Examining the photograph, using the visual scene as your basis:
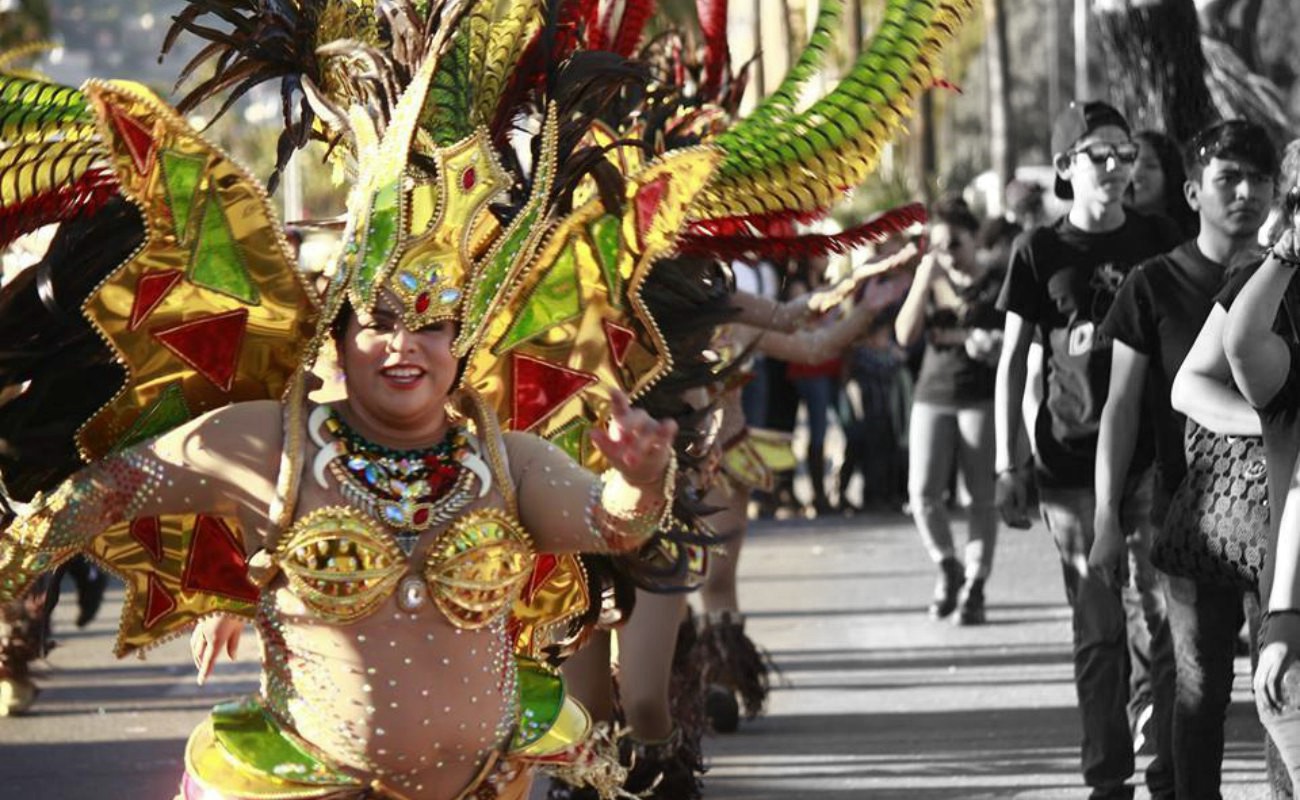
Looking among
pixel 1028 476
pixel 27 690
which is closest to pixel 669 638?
pixel 1028 476

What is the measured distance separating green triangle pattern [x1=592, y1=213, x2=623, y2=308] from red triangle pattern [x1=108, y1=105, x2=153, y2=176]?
3.10 feet

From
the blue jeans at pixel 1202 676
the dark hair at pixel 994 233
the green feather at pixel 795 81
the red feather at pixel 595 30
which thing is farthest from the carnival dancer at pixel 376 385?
the dark hair at pixel 994 233

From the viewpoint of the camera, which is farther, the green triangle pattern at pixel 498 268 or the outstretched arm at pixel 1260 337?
the outstretched arm at pixel 1260 337

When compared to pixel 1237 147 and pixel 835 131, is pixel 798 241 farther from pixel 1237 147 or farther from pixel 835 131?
pixel 1237 147

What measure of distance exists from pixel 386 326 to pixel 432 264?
0.16m

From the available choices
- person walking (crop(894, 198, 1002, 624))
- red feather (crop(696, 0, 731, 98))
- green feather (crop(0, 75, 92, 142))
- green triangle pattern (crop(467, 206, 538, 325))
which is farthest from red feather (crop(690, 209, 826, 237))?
person walking (crop(894, 198, 1002, 624))

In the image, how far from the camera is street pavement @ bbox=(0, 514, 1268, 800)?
8180 mm

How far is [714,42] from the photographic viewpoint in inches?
341

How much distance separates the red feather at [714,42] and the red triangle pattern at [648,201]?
3094 mm

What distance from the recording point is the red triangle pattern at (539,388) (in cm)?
530

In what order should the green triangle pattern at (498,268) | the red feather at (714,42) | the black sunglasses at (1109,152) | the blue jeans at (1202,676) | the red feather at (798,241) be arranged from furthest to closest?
the red feather at (714,42) → the black sunglasses at (1109,152) → the blue jeans at (1202,676) → the red feather at (798,241) → the green triangle pattern at (498,268)

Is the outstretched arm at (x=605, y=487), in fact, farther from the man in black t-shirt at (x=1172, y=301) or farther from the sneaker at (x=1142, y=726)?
the sneaker at (x=1142, y=726)

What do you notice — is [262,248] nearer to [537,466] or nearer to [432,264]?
[432,264]

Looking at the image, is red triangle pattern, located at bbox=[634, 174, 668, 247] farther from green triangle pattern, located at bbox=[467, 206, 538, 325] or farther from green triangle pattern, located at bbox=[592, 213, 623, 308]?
green triangle pattern, located at bbox=[467, 206, 538, 325]
